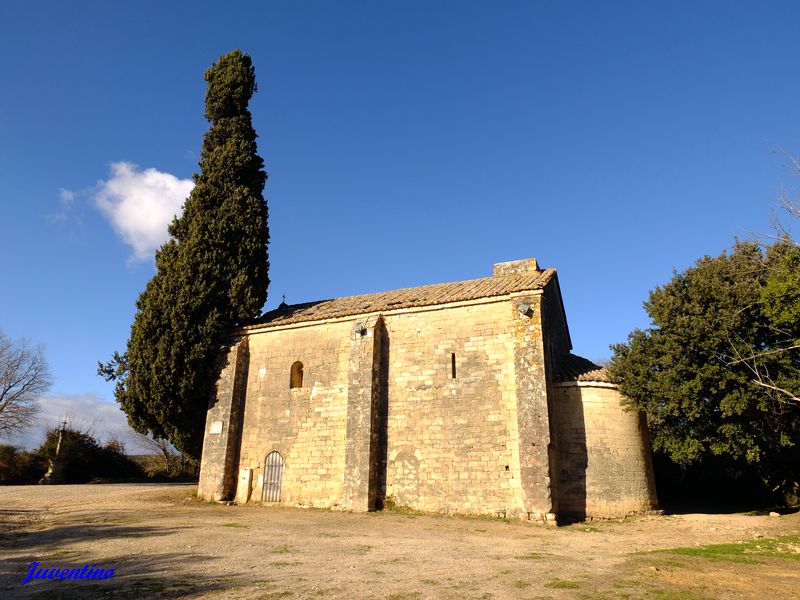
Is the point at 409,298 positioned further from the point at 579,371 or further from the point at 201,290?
the point at 201,290

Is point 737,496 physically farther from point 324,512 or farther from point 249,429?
point 249,429

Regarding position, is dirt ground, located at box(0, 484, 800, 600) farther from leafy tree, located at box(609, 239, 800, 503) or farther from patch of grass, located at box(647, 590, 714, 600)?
Result: leafy tree, located at box(609, 239, 800, 503)

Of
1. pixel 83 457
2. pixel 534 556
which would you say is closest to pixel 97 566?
pixel 534 556

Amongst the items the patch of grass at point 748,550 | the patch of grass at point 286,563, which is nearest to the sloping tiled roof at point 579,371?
the patch of grass at point 748,550

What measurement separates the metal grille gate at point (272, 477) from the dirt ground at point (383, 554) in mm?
1652

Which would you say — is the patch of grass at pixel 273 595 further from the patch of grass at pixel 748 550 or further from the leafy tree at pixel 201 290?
the leafy tree at pixel 201 290

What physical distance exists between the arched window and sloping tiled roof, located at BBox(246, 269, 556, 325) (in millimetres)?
1654

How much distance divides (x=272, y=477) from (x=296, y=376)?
3621mm

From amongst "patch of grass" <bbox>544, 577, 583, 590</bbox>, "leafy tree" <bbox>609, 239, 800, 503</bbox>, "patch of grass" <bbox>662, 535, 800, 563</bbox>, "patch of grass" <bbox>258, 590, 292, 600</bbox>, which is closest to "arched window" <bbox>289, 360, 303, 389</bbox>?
"leafy tree" <bbox>609, 239, 800, 503</bbox>

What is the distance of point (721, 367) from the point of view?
15172 millimetres

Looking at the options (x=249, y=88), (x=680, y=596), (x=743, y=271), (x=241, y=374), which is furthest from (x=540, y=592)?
(x=249, y=88)

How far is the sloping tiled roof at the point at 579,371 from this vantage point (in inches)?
657

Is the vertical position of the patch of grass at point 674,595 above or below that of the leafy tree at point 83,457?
below

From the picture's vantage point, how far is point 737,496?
851 inches
